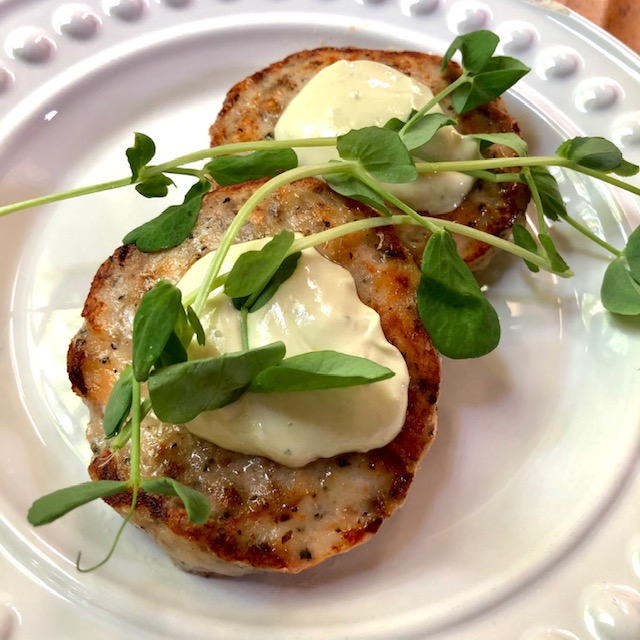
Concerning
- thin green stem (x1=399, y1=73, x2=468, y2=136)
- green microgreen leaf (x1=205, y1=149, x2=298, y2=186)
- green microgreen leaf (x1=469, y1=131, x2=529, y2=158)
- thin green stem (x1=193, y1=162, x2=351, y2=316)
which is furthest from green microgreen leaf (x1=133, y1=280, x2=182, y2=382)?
green microgreen leaf (x1=469, y1=131, x2=529, y2=158)

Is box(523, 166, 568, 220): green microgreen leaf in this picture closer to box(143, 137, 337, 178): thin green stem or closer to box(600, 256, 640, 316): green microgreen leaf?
box(600, 256, 640, 316): green microgreen leaf

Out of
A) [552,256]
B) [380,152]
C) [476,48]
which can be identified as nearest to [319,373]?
[380,152]

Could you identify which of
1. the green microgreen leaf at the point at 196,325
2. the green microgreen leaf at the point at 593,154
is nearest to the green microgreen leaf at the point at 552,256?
the green microgreen leaf at the point at 593,154

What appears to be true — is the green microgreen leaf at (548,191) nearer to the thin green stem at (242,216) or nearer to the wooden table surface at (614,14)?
the thin green stem at (242,216)

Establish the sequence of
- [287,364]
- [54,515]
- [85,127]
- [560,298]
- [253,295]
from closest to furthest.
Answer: [54,515] → [287,364] → [253,295] → [560,298] → [85,127]

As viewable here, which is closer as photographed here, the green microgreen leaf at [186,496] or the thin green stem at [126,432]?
the green microgreen leaf at [186,496]

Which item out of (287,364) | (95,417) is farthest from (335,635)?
(95,417)

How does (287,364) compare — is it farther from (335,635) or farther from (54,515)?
(335,635)

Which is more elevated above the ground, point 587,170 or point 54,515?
point 587,170
